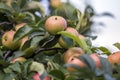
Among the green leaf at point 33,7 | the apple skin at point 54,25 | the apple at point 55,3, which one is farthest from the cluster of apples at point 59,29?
the apple at point 55,3

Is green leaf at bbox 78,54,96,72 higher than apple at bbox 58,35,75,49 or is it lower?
higher

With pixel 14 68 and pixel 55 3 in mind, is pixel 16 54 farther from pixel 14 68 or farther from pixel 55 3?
pixel 55 3

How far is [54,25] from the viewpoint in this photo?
101cm

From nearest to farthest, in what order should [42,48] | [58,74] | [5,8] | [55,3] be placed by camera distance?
1. [58,74]
2. [42,48]
3. [5,8]
4. [55,3]

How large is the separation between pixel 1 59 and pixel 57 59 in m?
0.18

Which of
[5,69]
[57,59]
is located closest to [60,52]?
[57,59]

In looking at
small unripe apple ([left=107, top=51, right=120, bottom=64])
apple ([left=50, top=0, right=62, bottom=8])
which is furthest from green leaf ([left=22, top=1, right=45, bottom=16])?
small unripe apple ([left=107, top=51, right=120, bottom=64])

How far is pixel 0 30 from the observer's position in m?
1.19

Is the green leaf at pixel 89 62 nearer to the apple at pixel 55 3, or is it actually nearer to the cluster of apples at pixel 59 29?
the cluster of apples at pixel 59 29

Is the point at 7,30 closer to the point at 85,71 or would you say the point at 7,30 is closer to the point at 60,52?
the point at 60,52

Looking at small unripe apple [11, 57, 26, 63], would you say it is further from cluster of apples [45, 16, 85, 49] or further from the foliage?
cluster of apples [45, 16, 85, 49]

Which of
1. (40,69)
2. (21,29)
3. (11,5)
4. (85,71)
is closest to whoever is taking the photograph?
(85,71)

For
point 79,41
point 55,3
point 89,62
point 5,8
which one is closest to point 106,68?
point 89,62

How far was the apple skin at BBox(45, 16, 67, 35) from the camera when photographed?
1007 millimetres
